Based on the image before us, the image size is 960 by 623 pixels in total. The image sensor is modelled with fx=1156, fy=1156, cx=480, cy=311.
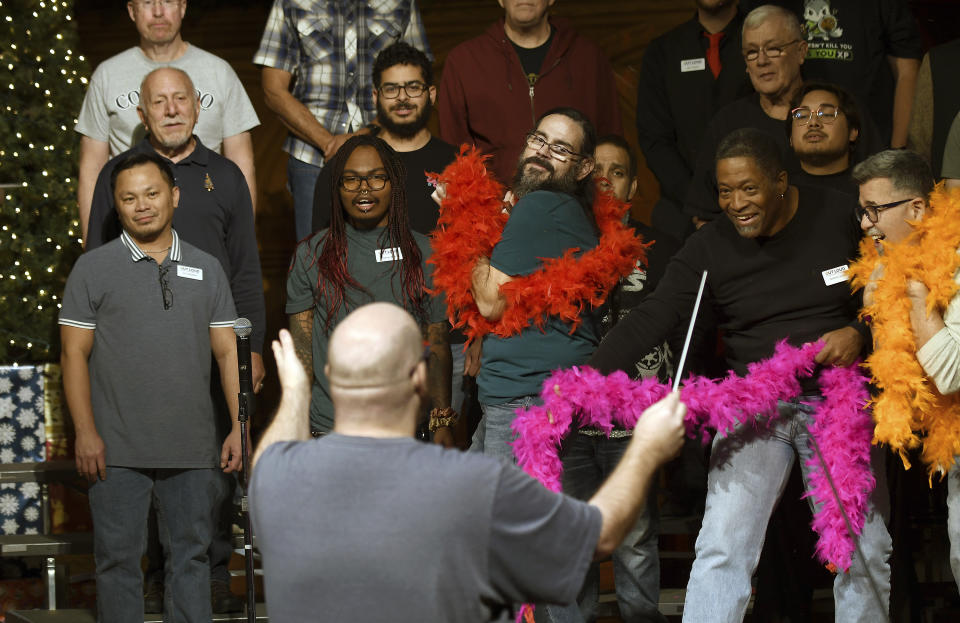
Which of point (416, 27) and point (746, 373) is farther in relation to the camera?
point (416, 27)

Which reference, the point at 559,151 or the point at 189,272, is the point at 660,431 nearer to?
the point at 559,151

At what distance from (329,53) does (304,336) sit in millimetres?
1491

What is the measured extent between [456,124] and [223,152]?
90cm

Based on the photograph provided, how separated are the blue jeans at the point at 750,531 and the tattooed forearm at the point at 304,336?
50.3 inches

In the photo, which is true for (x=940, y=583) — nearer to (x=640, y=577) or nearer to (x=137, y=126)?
(x=640, y=577)

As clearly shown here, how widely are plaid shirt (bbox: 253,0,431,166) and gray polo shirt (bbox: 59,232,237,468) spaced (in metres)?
1.25

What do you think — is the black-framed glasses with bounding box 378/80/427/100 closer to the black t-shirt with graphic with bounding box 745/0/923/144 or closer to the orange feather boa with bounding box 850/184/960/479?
the black t-shirt with graphic with bounding box 745/0/923/144

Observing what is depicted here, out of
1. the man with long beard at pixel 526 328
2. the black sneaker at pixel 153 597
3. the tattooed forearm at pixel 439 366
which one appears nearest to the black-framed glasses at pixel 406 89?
the tattooed forearm at pixel 439 366

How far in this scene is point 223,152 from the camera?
14.6 feet

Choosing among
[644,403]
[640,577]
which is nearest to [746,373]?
[644,403]

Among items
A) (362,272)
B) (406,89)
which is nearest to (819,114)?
(406,89)

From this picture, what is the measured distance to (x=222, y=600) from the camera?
3.87m

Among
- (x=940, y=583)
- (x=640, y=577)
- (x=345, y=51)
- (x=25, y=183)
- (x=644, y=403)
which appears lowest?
(x=940, y=583)

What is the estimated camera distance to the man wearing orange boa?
287 cm
